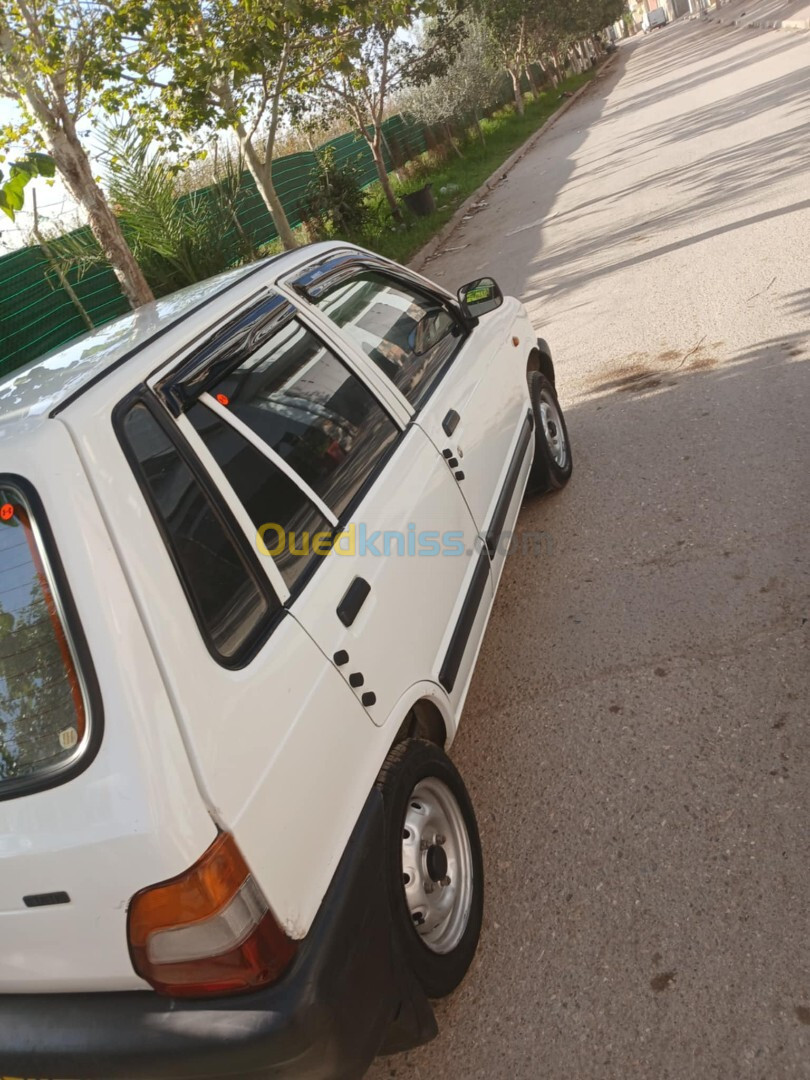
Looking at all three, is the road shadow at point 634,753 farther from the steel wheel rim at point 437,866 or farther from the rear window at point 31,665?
the rear window at point 31,665

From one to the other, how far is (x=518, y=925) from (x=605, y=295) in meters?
7.28

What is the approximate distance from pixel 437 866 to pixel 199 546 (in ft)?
3.77

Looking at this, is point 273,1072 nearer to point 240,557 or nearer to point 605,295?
point 240,557

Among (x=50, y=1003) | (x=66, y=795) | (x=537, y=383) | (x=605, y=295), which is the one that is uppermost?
(x=66, y=795)

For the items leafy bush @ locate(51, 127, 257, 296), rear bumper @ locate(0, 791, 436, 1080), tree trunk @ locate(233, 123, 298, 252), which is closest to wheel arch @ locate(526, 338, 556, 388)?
rear bumper @ locate(0, 791, 436, 1080)

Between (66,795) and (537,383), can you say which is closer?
(66,795)

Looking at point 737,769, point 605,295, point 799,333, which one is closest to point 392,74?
point 605,295

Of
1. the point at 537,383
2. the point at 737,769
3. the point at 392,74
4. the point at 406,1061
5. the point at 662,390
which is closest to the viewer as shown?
the point at 406,1061

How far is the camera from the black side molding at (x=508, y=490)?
364cm

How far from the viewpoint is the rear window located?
69.6 inches

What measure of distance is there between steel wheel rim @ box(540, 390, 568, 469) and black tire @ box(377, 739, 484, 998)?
2.72 m

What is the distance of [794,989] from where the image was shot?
2182 mm

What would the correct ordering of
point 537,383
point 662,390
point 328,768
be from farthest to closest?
point 662,390, point 537,383, point 328,768

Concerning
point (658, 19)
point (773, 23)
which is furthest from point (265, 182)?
point (658, 19)
